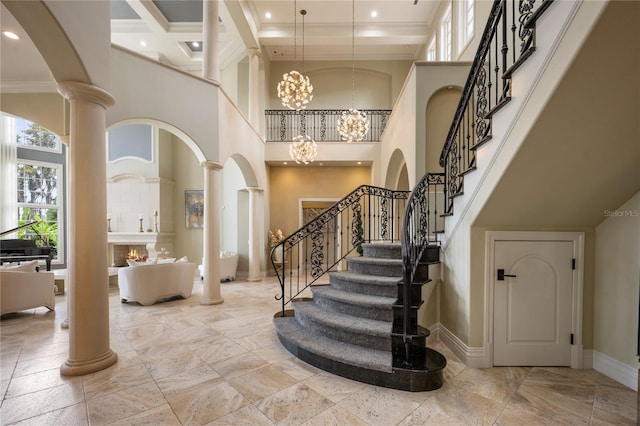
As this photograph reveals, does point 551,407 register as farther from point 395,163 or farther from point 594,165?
point 395,163

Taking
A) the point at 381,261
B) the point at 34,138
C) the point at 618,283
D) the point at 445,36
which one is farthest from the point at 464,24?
the point at 34,138

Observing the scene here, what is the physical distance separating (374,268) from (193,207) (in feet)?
26.3

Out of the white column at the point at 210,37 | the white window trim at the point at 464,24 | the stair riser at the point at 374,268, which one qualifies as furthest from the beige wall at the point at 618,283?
the white column at the point at 210,37

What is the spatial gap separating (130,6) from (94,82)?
675 cm

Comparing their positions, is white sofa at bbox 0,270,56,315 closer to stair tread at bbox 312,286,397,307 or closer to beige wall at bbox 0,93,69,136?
beige wall at bbox 0,93,69,136

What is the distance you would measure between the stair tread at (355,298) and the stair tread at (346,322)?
0.18 m

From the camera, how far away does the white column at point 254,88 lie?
8.50 metres

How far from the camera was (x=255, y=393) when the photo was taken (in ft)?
8.60

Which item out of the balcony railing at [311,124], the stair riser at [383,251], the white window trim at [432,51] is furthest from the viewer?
the balcony railing at [311,124]

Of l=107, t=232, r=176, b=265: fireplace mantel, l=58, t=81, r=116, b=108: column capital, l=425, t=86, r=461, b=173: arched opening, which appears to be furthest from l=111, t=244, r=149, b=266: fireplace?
l=425, t=86, r=461, b=173: arched opening

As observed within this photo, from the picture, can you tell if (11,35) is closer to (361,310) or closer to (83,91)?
(83,91)

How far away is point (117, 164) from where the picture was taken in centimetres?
955

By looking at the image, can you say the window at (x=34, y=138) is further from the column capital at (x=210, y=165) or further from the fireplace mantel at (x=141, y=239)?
the column capital at (x=210, y=165)

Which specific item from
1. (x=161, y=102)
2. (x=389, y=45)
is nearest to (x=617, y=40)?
(x=161, y=102)
